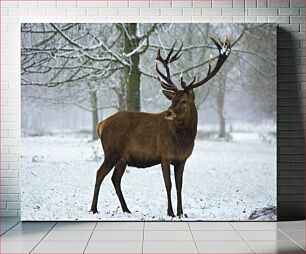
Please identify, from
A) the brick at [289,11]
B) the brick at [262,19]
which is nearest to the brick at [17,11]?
the brick at [262,19]

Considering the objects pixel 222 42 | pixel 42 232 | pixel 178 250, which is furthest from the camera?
pixel 222 42

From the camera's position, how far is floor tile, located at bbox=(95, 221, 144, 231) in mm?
5605

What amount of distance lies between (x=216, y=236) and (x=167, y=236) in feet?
1.38

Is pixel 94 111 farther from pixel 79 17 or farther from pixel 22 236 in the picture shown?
pixel 22 236

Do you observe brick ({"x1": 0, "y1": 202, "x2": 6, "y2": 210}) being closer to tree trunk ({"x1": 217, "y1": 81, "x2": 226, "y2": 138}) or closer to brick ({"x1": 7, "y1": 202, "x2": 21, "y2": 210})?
brick ({"x1": 7, "y1": 202, "x2": 21, "y2": 210})

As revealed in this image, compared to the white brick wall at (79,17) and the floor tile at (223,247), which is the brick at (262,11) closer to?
the white brick wall at (79,17)

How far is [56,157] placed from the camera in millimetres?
5969

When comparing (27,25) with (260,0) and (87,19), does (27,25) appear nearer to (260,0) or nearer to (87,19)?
(87,19)

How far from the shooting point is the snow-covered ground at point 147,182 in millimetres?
5922

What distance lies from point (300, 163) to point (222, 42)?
1431mm

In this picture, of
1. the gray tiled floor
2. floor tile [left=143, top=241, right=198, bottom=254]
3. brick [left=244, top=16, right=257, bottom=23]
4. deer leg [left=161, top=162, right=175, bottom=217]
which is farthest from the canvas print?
floor tile [left=143, top=241, right=198, bottom=254]

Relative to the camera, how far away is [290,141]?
19.9ft

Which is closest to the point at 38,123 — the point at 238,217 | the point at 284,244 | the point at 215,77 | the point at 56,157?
the point at 56,157

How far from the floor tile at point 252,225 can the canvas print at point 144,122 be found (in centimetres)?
9
